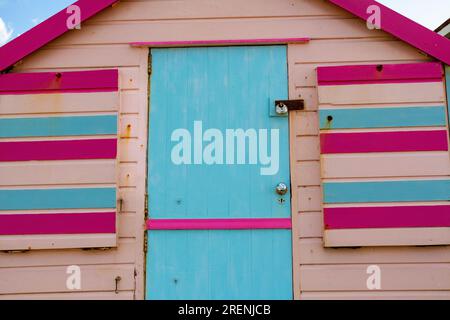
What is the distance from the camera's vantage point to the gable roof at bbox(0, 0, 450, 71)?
3.38 metres

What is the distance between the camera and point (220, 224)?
337 cm

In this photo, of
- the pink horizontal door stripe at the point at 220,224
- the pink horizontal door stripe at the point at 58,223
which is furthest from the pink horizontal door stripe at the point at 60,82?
the pink horizontal door stripe at the point at 220,224

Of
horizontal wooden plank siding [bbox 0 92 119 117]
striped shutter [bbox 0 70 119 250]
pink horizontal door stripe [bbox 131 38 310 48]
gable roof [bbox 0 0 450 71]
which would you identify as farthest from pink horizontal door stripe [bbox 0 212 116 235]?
pink horizontal door stripe [bbox 131 38 310 48]

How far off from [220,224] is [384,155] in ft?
4.73

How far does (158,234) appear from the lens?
3387 mm

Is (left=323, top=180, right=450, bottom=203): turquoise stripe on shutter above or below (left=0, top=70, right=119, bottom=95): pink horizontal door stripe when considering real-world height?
below

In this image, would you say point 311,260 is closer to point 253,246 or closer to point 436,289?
point 253,246

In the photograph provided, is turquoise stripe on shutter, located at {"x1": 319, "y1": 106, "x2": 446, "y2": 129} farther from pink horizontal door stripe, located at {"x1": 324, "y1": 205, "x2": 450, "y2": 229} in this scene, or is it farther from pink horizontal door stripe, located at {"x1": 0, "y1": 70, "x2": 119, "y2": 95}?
pink horizontal door stripe, located at {"x1": 0, "y1": 70, "x2": 119, "y2": 95}

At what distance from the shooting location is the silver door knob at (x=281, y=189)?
3369 millimetres

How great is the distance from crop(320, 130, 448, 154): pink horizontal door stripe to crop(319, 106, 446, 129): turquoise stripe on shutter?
0.07 metres

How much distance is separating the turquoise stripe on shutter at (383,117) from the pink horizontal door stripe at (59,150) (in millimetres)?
1804

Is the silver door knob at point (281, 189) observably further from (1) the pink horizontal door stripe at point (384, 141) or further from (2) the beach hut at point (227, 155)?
(1) the pink horizontal door stripe at point (384, 141)

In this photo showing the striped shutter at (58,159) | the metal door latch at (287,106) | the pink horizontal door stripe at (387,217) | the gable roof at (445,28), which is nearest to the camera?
the pink horizontal door stripe at (387,217)

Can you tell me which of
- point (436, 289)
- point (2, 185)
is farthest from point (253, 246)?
point (2, 185)
